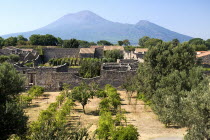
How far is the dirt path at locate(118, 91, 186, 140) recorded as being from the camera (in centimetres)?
1847

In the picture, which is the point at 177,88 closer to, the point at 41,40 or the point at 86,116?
the point at 86,116

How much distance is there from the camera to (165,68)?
23922 millimetres

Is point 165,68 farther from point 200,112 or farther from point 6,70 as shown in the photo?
point 6,70

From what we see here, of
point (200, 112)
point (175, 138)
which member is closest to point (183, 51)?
point (175, 138)

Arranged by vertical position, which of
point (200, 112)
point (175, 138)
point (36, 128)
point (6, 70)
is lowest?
point (175, 138)

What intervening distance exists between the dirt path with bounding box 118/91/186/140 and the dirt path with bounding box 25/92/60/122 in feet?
29.2

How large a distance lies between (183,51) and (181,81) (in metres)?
6.73

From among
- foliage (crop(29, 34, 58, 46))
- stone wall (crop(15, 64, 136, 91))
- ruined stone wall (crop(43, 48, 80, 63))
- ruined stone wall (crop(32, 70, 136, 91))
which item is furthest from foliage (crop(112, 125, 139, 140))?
foliage (crop(29, 34, 58, 46))

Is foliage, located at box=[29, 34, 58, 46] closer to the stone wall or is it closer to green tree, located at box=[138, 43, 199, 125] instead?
the stone wall

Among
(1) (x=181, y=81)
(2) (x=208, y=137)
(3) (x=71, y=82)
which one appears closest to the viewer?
(2) (x=208, y=137)

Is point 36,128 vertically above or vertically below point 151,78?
below

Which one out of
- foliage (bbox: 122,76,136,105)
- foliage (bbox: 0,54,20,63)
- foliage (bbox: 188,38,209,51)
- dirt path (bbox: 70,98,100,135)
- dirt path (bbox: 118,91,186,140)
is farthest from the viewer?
foliage (bbox: 188,38,209,51)

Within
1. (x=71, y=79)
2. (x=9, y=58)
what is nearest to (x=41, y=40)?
(x=9, y=58)

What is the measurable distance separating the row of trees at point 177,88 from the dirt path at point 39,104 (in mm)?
10906
